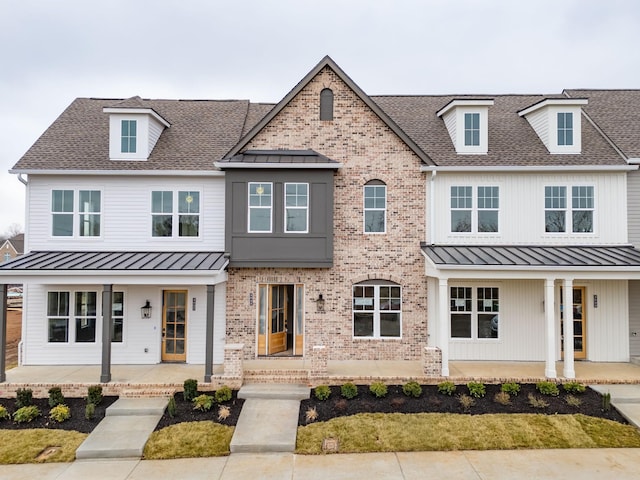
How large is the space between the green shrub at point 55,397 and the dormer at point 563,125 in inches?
649

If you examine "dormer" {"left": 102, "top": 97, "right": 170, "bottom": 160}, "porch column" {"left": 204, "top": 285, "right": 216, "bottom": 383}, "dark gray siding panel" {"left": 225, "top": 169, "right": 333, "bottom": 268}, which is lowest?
"porch column" {"left": 204, "top": 285, "right": 216, "bottom": 383}

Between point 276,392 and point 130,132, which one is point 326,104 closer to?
point 130,132

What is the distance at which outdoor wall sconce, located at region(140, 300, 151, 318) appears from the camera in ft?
44.7

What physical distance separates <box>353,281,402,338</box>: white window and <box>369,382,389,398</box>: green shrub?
9.59 feet

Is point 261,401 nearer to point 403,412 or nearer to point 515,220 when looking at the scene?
point 403,412

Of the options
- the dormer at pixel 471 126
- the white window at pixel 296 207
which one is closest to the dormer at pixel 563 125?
the dormer at pixel 471 126

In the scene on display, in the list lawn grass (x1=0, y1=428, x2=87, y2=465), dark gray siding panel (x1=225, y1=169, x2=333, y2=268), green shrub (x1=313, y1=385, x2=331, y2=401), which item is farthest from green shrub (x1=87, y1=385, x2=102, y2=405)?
green shrub (x1=313, y1=385, x2=331, y2=401)

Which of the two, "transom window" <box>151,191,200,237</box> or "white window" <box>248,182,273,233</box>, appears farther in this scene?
"transom window" <box>151,191,200,237</box>

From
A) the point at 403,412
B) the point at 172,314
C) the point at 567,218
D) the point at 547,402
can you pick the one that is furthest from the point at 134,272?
the point at 567,218

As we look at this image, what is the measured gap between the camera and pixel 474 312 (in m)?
13.9

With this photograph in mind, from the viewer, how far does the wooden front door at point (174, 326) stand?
541 inches

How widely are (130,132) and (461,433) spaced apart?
13459 millimetres

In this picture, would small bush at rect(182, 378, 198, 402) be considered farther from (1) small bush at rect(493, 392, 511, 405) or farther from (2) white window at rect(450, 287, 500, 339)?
A: (2) white window at rect(450, 287, 500, 339)

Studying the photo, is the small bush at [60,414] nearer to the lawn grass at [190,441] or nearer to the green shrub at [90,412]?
the green shrub at [90,412]
